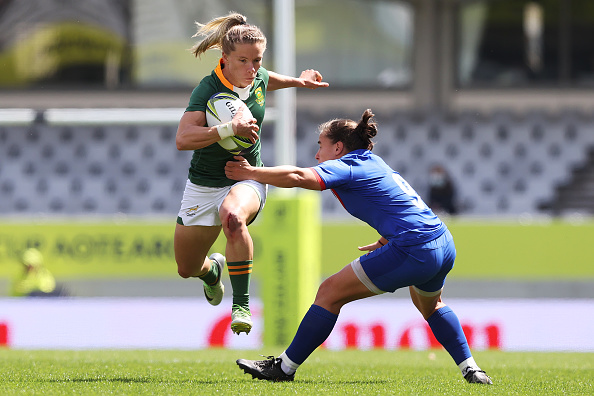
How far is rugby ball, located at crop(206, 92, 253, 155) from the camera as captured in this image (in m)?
4.67

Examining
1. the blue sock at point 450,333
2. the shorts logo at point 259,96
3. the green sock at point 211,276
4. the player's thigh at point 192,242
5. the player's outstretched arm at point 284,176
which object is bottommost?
the blue sock at point 450,333

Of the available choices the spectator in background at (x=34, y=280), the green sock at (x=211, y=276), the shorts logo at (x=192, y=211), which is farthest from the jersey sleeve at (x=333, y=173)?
the spectator in background at (x=34, y=280)

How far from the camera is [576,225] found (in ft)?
31.3

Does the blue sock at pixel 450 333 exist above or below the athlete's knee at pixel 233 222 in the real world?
below

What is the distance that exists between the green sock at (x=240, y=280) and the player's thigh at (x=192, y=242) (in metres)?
0.41

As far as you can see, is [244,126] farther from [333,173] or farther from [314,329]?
[314,329]

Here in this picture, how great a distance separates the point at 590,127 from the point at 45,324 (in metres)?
7.93

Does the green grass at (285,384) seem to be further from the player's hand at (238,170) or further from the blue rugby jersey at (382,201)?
the player's hand at (238,170)

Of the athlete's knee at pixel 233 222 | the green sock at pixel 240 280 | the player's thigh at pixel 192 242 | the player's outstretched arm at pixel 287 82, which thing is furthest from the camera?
the player's outstretched arm at pixel 287 82

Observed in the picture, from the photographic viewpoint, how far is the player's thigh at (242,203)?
4.66m

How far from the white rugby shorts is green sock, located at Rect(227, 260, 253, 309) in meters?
0.40

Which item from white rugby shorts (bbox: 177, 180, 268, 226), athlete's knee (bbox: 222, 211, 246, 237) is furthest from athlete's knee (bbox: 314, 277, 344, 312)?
white rugby shorts (bbox: 177, 180, 268, 226)

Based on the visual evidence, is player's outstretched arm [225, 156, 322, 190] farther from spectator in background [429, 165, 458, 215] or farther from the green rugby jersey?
spectator in background [429, 165, 458, 215]

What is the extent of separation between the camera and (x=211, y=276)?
17.9 feet
